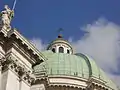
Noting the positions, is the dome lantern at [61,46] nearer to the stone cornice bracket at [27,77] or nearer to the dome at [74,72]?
the dome at [74,72]

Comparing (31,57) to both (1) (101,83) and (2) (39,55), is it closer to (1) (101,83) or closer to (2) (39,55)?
(2) (39,55)

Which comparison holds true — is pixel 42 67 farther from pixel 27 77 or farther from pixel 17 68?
pixel 17 68

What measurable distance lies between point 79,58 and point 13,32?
32.3 metres

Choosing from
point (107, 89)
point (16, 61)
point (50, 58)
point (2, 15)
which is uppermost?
point (50, 58)

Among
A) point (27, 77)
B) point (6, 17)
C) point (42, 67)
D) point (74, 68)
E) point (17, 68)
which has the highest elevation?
point (74, 68)

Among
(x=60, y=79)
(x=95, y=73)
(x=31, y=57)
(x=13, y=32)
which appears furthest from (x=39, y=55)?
(x=95, y=73)

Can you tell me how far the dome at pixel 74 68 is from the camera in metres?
54.1

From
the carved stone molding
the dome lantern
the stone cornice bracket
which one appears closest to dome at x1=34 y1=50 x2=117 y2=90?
the dome lantern

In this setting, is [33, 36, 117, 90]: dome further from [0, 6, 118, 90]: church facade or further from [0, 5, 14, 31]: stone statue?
[0, 5, 14, 31]: stone statue

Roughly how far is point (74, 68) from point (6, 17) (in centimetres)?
2754

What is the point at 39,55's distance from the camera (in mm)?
28703

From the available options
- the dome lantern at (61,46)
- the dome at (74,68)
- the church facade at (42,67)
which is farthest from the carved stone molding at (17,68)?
the dome lantern at (61,46)

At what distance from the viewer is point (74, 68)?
55.7 meters

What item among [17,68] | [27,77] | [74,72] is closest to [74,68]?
[74,72]
